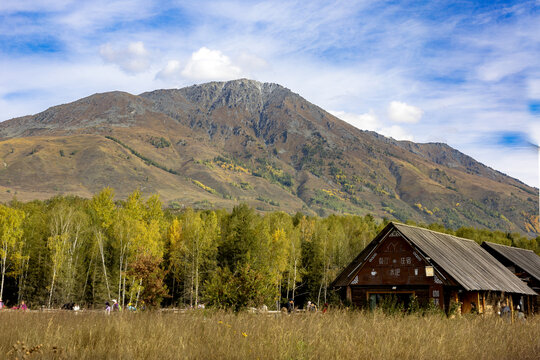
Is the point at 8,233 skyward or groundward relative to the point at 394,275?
skyward

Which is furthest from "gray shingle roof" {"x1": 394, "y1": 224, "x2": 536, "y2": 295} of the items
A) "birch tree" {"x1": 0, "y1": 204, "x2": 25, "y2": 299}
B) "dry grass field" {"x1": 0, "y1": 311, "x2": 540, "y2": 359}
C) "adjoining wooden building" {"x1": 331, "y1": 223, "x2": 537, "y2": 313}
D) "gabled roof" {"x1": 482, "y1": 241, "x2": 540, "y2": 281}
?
"birch tree" {"x1": 0, "y1": 204, "x2": 25, "y2": 299}

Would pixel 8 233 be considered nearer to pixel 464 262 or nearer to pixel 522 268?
pixel 464 262

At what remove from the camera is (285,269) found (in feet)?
253

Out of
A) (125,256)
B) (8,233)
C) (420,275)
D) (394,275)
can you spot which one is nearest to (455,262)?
(420,275)

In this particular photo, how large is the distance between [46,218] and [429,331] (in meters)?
67.2

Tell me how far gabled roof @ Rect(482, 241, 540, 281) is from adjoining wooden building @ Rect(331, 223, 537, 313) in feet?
24.6

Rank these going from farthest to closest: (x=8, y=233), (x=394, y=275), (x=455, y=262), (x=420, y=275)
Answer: (x=8, y=233), (x=394, y=275), (x=455, y=262), (x=420, y=275)

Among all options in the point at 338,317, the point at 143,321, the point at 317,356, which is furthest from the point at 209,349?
the point at 338,317

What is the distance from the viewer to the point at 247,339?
12.0 metres

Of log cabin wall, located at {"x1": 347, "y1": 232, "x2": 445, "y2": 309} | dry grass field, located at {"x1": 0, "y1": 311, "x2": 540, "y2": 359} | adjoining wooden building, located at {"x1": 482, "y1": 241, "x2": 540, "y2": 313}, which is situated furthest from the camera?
adjoining wooden building, located at {"x1": 482, "y1": 241, "x2": 540, "y2": 313}

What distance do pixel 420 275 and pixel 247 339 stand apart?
99.6 ft

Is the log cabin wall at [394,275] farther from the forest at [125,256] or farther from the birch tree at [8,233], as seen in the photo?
the birch tree at [8,233]

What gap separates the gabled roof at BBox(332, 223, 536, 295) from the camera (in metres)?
38.1

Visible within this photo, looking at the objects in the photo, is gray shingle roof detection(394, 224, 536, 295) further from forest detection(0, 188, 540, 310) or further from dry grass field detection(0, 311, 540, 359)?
dry grass field detection(0, 311, 540, 359)
